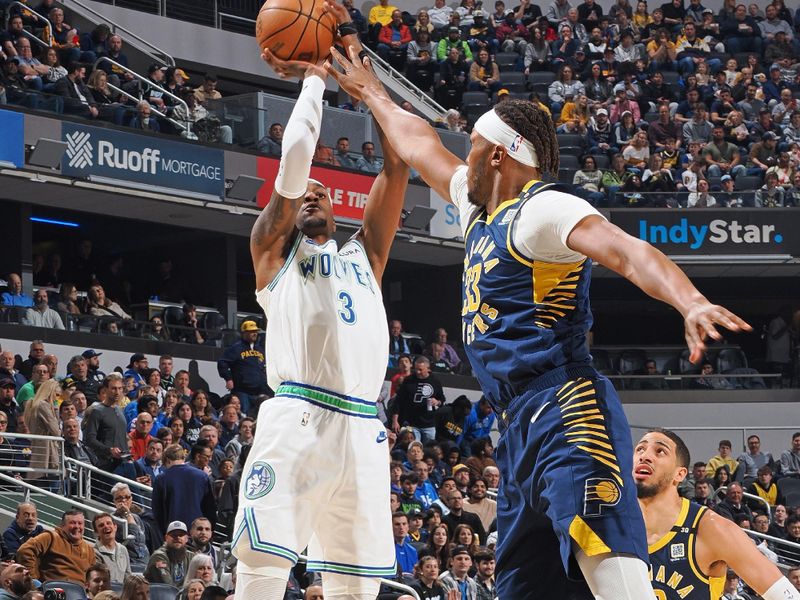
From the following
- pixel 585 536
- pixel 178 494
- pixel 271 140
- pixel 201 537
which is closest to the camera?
pixel 585 536

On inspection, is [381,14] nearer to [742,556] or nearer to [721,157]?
[721,157]

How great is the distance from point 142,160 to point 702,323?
1656 cm

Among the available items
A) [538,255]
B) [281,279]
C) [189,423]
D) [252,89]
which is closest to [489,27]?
[252,89]

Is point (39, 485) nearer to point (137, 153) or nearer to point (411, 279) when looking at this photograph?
point (137, 153)

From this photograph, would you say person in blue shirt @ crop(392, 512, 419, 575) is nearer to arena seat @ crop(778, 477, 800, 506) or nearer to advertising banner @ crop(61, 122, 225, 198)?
arena seat @ crop(778, 477, 800, 506)

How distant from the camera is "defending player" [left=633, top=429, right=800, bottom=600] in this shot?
555 cm

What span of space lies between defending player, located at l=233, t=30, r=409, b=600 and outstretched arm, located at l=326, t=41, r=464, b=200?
35 cm

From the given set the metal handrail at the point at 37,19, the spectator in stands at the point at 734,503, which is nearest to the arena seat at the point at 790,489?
the spectator in stands at the point at 734,503

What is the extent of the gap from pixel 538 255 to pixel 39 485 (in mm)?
9698

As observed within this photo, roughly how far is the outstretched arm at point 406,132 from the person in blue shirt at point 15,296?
13.0 metres

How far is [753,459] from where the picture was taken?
1884cm

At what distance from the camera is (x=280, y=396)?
5.64 meters

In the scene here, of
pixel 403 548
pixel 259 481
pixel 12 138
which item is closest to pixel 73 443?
pixel 403 548

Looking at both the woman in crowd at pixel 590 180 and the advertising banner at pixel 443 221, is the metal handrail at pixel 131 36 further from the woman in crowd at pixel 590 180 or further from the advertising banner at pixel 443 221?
the woman in crowd at pixel 590 180
